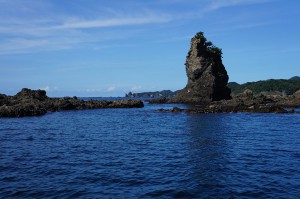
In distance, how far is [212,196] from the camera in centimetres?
1831

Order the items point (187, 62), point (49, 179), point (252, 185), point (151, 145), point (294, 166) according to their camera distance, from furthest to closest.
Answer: point (187, 62)
point (151, 145)
point (294, 166)
point (49, 179)
point (252, 185)

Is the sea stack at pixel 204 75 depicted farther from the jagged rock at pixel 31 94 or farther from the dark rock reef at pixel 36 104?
the jagged rock at pixel 31 94

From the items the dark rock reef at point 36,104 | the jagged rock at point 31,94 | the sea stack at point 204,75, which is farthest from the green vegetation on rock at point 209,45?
the jagged rock at point 31,94

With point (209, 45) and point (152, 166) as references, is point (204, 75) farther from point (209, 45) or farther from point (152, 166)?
point (152, 166)

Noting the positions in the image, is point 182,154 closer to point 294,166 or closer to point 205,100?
point 294,166

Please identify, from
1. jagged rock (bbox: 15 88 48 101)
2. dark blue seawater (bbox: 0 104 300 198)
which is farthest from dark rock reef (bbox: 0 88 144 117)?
dark blue seawater (bbox: 0 104 300 198)

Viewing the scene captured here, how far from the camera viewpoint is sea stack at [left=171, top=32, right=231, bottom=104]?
132250 mm

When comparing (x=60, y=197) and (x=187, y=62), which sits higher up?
(x=187, y=62)

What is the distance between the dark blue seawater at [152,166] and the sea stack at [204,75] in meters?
89.5

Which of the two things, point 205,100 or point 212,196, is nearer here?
point 212,196

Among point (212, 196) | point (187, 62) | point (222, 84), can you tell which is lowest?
point (212, 196)

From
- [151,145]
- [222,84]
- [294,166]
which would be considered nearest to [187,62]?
[222,84]

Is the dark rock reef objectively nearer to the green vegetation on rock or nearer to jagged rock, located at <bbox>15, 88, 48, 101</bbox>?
jagged rock, located at <bbox>15, 88, 48, 101</bbox>

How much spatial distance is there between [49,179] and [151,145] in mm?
15146
